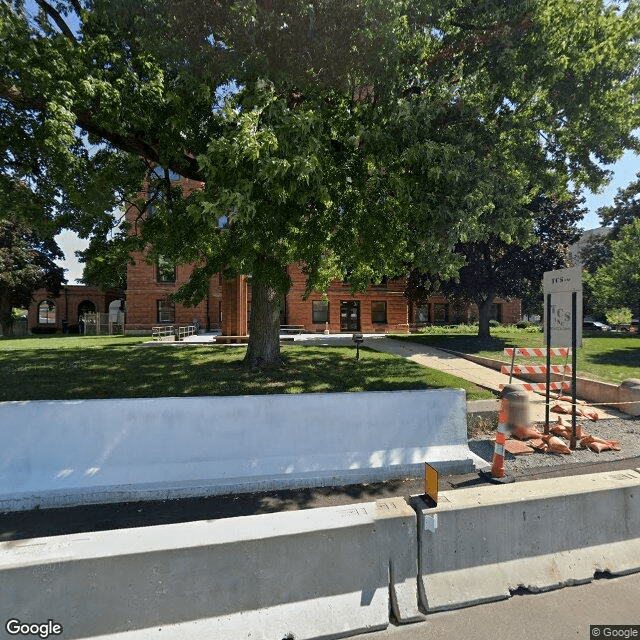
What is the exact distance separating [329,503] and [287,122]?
18.3ft

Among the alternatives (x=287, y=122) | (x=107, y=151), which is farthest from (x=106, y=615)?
(x=107, y=151)

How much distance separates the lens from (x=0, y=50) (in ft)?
21.2

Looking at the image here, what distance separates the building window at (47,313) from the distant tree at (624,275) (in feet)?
171

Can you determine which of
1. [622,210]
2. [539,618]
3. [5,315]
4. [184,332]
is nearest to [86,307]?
[5,315]

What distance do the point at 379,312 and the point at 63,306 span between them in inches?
1349

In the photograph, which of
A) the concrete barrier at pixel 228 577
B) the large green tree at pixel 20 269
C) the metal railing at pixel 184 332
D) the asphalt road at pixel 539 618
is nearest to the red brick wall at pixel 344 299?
the metal railing at pixel 184 332

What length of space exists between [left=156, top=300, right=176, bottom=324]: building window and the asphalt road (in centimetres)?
3381

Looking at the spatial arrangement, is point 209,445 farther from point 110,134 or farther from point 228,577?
point 110,134

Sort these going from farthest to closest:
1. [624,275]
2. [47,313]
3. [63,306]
Result: [47,313] < [63,306] < [624,275]

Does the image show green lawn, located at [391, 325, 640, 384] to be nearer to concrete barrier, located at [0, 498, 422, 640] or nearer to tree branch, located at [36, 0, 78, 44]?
concrete barrier, located at [0, 498, 422, 640]

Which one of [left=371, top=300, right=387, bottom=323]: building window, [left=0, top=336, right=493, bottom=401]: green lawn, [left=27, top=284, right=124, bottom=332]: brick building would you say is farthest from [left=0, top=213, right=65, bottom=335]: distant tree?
[left=371, top=300, right=387, bottom=323]: building window

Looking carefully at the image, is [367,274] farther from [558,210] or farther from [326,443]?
[558,210]

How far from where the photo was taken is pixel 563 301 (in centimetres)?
743

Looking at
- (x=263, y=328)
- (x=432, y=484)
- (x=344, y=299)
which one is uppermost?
(x=344, y=299)
